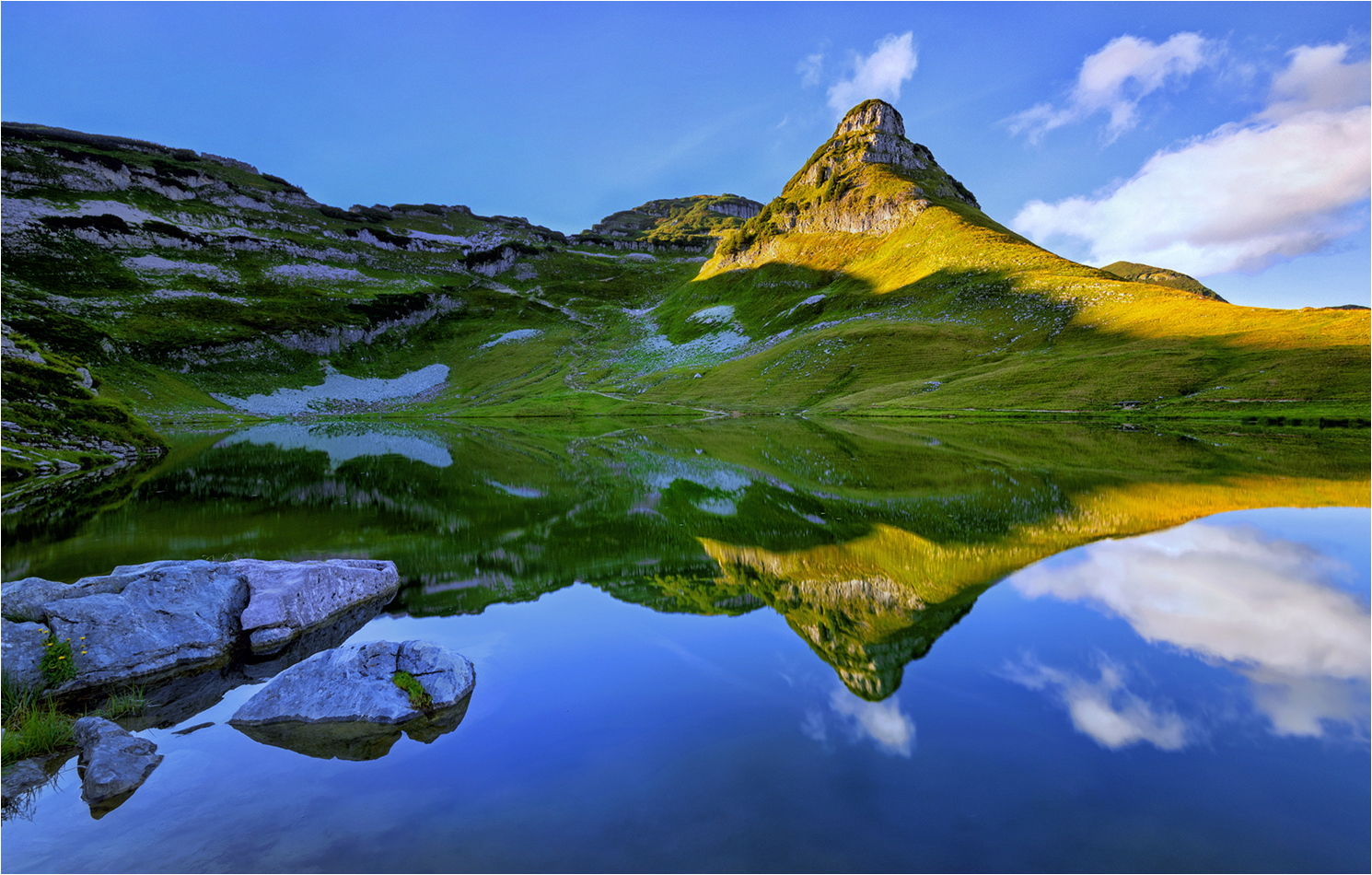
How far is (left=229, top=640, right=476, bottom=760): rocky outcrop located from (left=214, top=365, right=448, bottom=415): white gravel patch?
12849 centimetres

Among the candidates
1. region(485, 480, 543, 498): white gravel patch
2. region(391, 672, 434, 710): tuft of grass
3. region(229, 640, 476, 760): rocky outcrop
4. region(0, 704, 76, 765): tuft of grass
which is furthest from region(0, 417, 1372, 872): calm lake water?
region(485, 480, 543, 498): white gravel patch

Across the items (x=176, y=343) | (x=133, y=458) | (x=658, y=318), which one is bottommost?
(x=133, y=458)

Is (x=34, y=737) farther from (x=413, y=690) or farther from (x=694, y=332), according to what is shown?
(x=694, y=332)

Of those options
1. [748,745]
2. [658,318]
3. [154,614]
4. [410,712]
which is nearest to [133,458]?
[154,614]

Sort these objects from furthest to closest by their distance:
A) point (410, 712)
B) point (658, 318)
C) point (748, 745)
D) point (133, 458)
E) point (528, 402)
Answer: point (658, 318)
point (528, 402)
point (133, 458)
point (410, 712)
point (748, 745)

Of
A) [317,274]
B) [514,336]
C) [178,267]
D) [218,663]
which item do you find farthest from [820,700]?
[317,274]

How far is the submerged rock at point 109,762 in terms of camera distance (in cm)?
745

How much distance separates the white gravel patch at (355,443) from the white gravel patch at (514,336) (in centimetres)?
8188

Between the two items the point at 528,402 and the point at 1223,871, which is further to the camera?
the point at 528,402

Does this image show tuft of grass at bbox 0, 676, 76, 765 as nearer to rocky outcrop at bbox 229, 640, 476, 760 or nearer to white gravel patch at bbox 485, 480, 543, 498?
rocky outcrop at bbox 229, 640, 476, 760

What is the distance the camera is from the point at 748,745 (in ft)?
27.3

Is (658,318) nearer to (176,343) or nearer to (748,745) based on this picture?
(176,343)

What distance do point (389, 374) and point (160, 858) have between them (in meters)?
155

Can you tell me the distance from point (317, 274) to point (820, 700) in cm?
22696
